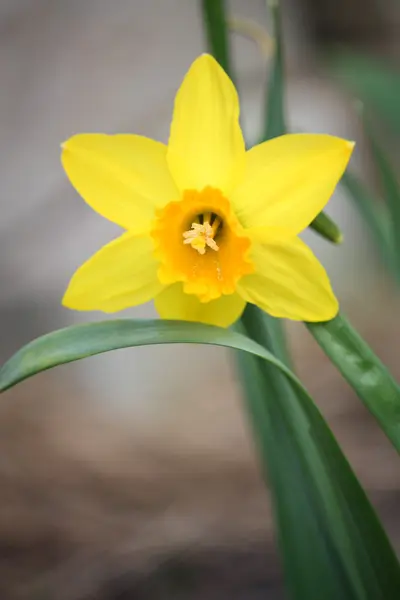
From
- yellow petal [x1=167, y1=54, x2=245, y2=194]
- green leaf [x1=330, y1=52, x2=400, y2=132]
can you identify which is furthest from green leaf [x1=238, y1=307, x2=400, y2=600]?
green leaf [x1=330, y1=52, x2=400, y2=132]

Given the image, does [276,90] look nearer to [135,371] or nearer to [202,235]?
[202,235]

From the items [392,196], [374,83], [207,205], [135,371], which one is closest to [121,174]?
[207,205]

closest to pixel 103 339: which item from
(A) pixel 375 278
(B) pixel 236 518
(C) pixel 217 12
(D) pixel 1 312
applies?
(C) pixel 217 12

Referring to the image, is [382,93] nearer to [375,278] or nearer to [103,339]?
[375,278]

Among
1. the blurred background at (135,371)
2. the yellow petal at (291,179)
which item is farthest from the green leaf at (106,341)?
the blurred background at (135,371)

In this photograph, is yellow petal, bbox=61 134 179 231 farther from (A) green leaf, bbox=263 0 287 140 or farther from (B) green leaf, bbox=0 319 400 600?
(A) green leaf, bbox=263 0 287 140
